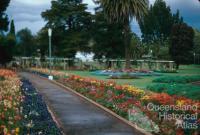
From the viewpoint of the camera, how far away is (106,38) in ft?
183

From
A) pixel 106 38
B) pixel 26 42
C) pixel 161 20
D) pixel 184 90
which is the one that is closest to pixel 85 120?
pixel 184 90

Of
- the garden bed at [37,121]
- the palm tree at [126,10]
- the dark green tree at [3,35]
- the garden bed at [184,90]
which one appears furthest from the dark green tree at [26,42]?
the garden bed at [37,121]

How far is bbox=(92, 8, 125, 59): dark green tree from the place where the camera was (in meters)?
55.6

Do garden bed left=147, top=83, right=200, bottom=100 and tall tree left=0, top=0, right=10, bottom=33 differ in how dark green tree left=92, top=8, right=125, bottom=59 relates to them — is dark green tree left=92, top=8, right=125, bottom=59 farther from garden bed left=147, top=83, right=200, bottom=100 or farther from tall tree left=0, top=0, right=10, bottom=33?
garden bed left=147, top=83, right=200, bottom=100

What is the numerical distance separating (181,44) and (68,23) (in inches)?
583

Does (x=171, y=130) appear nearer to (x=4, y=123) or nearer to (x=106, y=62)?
(x=4, y=123)

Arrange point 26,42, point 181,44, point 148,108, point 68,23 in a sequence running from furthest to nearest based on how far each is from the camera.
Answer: point 26,42 → point 68,23 → point 181,44 → point 148,108

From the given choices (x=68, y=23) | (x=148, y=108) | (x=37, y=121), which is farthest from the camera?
(x=68, y=23)

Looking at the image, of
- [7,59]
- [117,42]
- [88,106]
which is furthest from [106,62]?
[88,106]

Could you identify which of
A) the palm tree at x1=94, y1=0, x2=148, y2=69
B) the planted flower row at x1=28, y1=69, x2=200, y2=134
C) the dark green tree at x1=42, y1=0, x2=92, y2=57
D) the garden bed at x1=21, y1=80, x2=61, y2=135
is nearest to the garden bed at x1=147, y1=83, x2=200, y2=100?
the planted flower row at x1=28, y1=69, x2=200, y2=134

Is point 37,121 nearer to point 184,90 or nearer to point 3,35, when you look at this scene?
point 184,90

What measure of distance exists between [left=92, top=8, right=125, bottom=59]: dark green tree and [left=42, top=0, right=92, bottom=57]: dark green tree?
53.5 inches

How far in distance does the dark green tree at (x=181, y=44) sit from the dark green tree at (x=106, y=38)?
6776 millimetres

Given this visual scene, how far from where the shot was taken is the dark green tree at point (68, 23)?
188 feet
